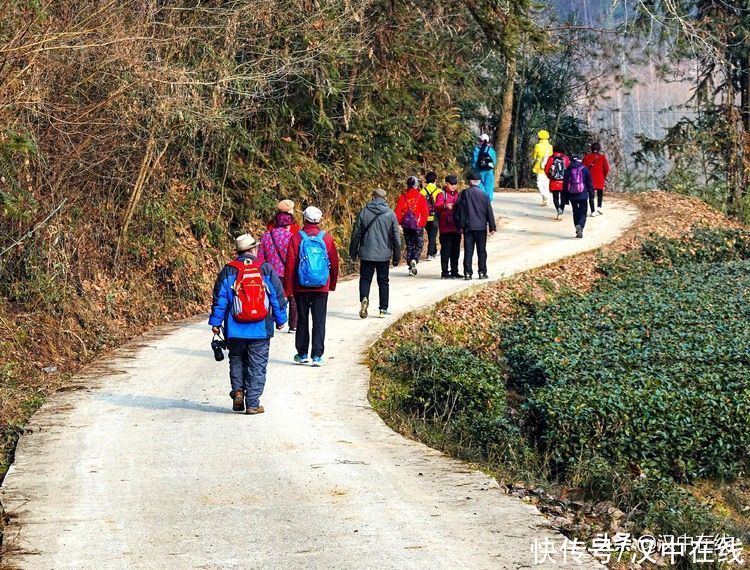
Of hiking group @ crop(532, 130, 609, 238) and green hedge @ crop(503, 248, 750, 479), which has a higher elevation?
hiking group @ crop(532, 130, 609, 238)

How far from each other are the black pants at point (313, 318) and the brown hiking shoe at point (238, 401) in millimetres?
2271

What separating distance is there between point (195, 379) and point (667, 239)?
49.2ft

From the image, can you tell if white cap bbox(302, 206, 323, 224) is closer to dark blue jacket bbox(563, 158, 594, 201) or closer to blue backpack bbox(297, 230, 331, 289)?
blue backpack bbox(297, 230, 331, 289)

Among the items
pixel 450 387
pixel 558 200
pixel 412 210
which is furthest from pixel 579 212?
pixel 450 387

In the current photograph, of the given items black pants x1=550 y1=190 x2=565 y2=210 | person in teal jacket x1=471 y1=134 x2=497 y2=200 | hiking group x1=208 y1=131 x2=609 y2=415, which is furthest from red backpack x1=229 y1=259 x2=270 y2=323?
black pants x1=550 y1=190 x2=565 y2=210

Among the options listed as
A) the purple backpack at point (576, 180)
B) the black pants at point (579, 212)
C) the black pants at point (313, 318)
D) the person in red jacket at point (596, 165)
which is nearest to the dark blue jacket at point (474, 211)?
the purple backpack at point (576, 180)

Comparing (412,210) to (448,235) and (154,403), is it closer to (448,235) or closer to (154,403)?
(448,235)

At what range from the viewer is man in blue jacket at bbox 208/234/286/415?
1093cm

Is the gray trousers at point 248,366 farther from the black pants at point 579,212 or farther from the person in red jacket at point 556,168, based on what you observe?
the person in red jacket at point 556,168

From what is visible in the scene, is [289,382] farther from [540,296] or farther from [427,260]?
[427,260]

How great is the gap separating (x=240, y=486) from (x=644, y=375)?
6326 mm

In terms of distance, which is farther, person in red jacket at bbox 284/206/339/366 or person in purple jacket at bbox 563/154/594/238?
person in purple jacket at bbox 563/154/594/238

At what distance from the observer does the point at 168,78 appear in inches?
611

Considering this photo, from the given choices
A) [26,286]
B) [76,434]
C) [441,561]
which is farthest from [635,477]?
[26,286]
